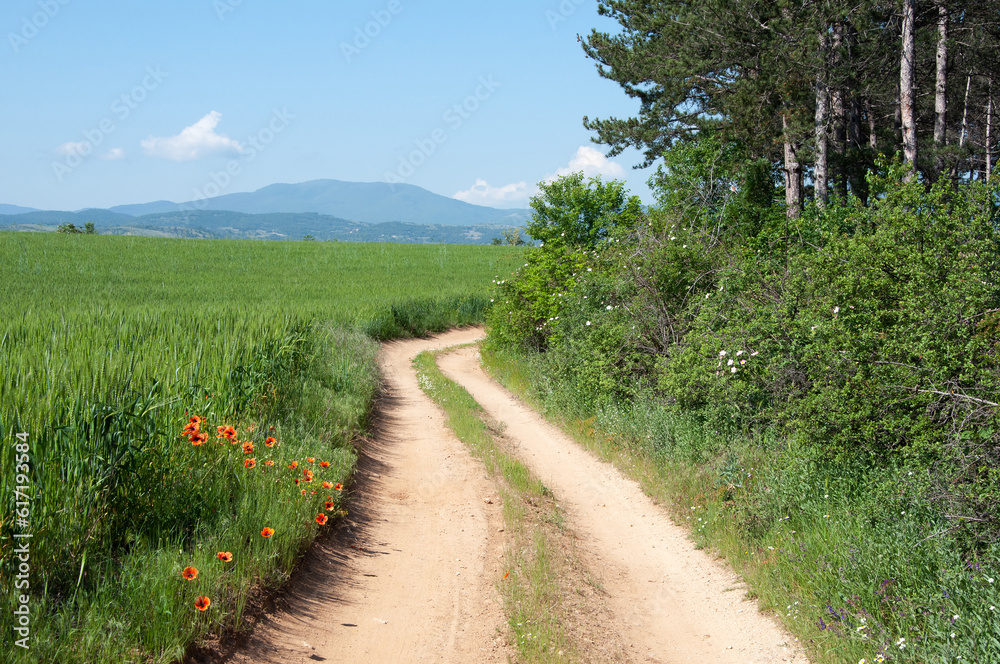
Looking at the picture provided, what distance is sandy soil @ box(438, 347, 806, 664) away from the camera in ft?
15.4

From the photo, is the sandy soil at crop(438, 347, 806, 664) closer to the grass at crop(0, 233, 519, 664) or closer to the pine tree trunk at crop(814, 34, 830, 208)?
the grass at crop(0, 233, 519, 664)

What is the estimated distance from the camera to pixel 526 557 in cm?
569

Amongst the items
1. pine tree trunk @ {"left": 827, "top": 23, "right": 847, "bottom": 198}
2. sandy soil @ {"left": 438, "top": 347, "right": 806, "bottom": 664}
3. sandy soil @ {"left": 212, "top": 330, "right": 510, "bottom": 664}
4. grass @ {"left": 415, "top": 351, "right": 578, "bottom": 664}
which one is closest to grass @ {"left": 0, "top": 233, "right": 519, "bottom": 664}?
sandy soil @ {"left": 212, "top": 330, "right": 510, "bottom": 664}

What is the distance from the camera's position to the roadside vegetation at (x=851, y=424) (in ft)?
13.8

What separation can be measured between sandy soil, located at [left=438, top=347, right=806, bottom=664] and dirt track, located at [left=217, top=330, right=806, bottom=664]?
0.05 feet

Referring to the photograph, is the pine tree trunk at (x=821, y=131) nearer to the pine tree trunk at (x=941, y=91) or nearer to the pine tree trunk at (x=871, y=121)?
the pine tree trunk at (x=941, y=91)

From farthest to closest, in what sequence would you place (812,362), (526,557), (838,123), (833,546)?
(838,123), (812,362), (526,557), (833,546)

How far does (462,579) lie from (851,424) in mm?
3646

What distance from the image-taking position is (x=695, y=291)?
10289 millimetres

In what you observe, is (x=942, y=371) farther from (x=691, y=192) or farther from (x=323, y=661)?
(x=691, y=192)

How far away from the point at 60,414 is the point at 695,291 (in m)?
8.75

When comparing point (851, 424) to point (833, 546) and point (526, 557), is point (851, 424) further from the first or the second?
point (526, 557)

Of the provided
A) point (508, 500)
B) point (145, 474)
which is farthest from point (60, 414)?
point (508, 500)

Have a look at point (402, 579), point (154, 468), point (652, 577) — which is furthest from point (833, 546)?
point (154, 468)
